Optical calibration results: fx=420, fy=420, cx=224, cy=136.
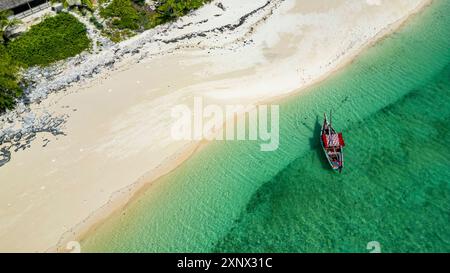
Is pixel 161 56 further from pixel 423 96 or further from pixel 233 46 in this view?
pixel 423 96

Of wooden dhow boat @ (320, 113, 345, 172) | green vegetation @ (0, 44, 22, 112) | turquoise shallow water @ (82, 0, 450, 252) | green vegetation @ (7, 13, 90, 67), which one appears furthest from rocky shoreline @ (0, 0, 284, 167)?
wooden dhow boat @ (320, 113, 345, 172)

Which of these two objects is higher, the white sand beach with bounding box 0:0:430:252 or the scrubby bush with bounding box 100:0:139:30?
the scrubby bush with bounding box 100:0:139:30

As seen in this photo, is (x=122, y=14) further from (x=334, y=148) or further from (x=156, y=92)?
(x=334, y=148)

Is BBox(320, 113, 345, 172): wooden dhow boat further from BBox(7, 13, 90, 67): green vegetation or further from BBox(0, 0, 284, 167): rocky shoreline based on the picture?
BBox(7, 13, 90, 67): green vegetation

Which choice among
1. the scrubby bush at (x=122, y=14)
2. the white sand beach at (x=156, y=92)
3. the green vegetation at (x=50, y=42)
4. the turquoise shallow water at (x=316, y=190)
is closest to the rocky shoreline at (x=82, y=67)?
Answer: the white sand beach at (x=156, y=92)

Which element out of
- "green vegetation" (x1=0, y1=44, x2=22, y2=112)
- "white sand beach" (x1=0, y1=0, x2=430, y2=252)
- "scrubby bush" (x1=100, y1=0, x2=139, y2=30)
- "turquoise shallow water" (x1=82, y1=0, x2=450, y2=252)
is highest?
"scrubby bush" (x1=100, y1=0, x2=139, y2=30)

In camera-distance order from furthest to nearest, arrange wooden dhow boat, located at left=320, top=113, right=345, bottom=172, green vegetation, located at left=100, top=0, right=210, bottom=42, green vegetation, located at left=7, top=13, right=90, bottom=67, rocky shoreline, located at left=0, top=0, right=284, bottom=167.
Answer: green vegetation, located at left=100, top=0, right=210, bottom=42
green vegetation, located at left=7, top=13, right=90, bottom=67
rocky shoreline, located at left=0, top=0, right=284, bottom=167
wooden dhow boat, located at left=320, top=113, right=345, bottom=172
